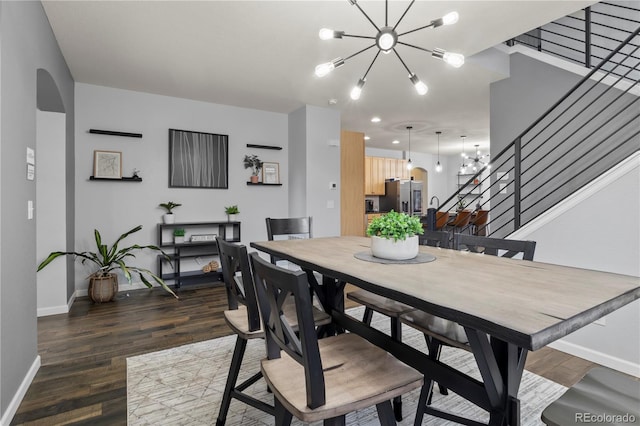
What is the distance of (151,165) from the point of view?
465cm

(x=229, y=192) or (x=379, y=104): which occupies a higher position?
(x=379, y=104)

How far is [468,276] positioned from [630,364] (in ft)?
6.08

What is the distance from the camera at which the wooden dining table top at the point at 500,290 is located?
850 mm

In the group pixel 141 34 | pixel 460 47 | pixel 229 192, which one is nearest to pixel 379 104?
pixel 460 47

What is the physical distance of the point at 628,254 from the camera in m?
2.22

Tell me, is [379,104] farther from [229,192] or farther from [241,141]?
[229,192]

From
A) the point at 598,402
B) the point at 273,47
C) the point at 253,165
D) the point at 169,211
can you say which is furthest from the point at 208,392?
the point at 253,165

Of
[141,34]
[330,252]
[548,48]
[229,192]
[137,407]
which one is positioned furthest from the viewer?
[229,192]

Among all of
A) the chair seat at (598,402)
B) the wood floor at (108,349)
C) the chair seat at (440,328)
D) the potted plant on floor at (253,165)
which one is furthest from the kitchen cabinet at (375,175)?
the chair seat at (598,402)

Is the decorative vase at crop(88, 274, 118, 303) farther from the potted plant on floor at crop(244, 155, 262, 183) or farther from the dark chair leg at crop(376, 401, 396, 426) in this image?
the dark chair leg at crop(376, 401, 396, 426)

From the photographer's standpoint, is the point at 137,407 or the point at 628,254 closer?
the point at 137,407

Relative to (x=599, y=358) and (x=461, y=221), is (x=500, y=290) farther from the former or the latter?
(x=461, y=221)

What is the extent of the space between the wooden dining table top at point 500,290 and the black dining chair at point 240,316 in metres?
0.35

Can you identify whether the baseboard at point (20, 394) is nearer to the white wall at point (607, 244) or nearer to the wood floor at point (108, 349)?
the wood floor at point (108, 349)
